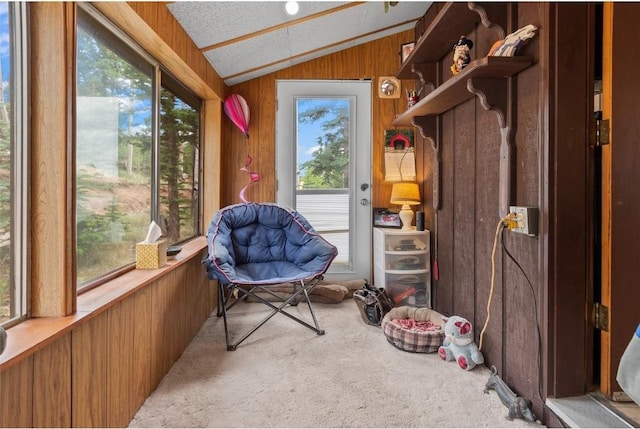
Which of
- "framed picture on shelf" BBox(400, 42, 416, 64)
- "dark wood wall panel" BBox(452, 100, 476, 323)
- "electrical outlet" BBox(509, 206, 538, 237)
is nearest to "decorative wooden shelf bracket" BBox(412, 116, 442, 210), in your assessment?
"dark wood wall panel" BBox(452, 100, 476, 323)

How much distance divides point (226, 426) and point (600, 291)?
5.30 ft

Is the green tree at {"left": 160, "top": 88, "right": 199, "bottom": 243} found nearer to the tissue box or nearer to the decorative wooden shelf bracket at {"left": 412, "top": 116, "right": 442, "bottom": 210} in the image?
the tissue box

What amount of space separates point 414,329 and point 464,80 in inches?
58.6

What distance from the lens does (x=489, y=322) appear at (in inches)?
74.5

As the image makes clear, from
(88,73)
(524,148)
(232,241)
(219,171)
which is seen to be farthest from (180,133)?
(524,148)

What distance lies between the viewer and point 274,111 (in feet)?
11.2

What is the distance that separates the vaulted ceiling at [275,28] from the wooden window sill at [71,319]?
58.1 inches

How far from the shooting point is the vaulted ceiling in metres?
2.14

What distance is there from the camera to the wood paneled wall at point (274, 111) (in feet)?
11.2

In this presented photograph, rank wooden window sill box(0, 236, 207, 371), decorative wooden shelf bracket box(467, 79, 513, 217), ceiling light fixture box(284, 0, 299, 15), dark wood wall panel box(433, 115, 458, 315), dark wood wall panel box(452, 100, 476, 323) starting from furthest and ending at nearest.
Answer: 1. dark wood wall panel box(433, 115, 458, 315)
2. ceiling light fixture box(284, 0, 299, 15)
3. dark wood wall panel box(452, 100, 476, 323)
4. decorative wooden shelf bracket box(467, 79, 513, 217)
5. wooden window sill box(0, 236, 207, 371)

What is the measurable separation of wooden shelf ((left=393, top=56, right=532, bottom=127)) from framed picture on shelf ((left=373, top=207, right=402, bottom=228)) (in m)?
0.97

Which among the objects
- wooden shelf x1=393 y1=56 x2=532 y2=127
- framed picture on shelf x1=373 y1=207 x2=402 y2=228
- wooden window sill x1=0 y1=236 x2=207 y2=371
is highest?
wooden shelf x1=393 y1=56 x2=532 y2=127

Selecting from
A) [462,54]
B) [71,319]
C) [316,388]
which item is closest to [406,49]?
[462,54]

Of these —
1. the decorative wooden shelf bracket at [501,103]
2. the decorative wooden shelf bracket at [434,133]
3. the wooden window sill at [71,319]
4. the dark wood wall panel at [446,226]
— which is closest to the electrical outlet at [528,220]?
the decorative wooden shelf bracket at [501,103]
